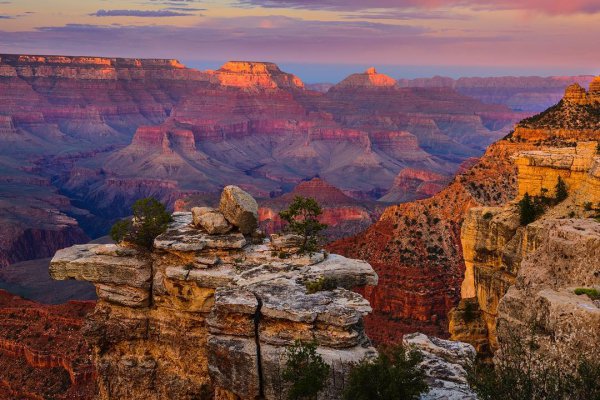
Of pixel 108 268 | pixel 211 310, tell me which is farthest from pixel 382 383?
pixel 108 268

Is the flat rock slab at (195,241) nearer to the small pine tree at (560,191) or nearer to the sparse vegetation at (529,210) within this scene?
the sparse vegetation at (529,210)

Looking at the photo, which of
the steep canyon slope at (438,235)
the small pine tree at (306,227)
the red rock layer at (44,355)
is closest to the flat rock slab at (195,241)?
the small pine tree at (306,227)

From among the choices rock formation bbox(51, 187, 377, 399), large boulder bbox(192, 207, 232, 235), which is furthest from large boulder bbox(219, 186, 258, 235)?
large boulder bbox(192, 207, 232, 235)

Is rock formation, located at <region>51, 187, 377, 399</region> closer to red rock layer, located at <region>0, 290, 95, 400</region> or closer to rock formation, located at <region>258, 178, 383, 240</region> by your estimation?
red rock layer, located at <region>0, 290, 95, 400</region>

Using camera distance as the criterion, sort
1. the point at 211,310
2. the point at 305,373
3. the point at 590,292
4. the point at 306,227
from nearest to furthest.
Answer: the point at 590,292, the point at 305,373, the point at 211,310, the point at 306,227

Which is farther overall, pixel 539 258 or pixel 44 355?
pixel 44 355

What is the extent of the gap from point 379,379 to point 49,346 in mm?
30201

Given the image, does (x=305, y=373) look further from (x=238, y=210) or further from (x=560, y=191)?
(x=560, y=191)

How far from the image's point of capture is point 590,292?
1748cm

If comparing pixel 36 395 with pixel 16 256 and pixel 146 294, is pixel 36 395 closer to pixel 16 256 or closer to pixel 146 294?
pixel 146 294

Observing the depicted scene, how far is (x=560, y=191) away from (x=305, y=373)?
16974mm

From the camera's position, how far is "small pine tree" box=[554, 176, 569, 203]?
103ft

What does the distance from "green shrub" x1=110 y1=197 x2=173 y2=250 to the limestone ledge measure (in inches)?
22.1

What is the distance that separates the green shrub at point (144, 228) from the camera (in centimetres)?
3048
